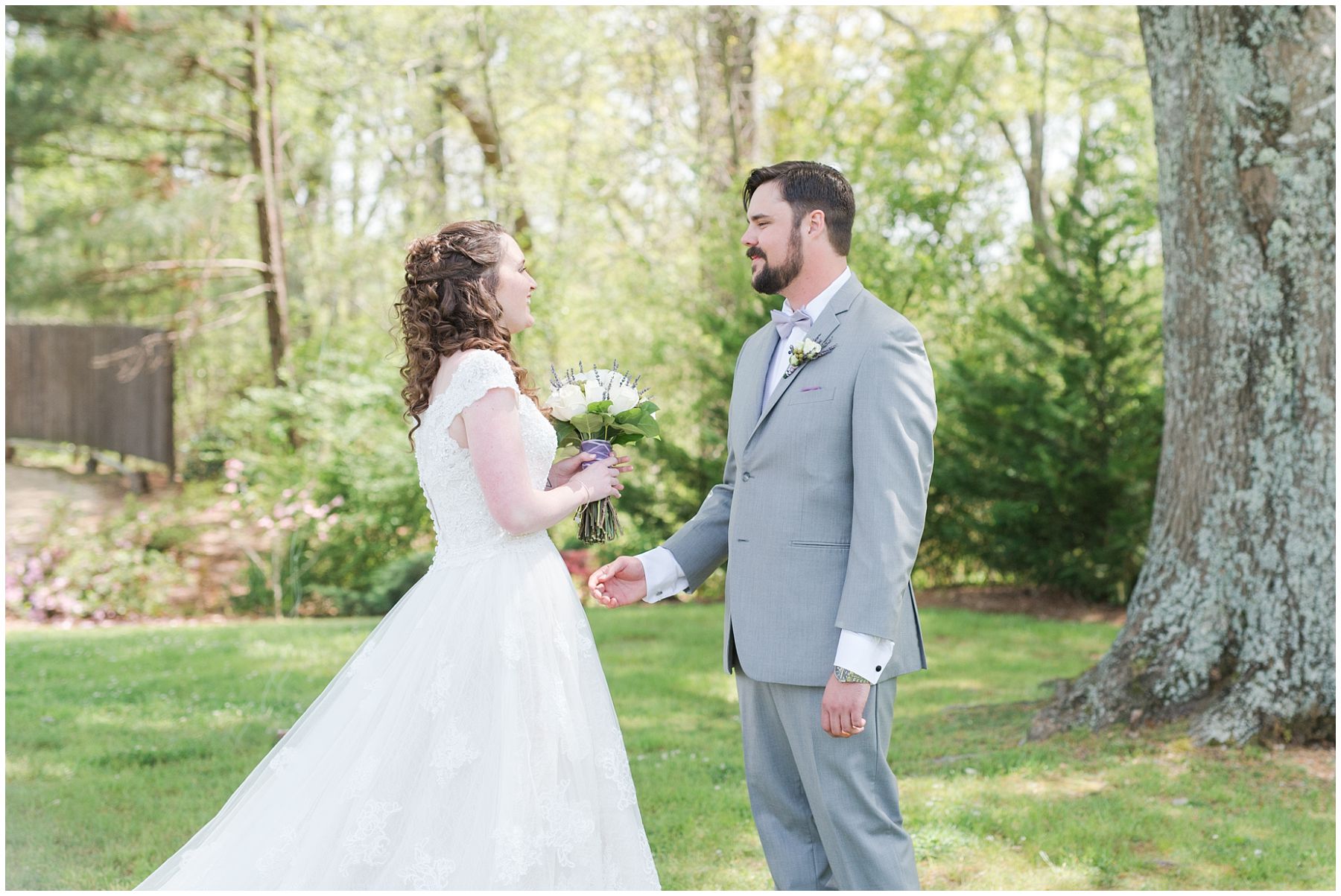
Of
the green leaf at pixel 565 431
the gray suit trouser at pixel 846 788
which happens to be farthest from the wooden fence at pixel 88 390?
the gray suit trouser at pixel 846 788

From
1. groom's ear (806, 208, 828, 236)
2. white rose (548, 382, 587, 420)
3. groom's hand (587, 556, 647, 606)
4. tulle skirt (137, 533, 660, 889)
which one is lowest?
tulle skirt (137, 533, 660, 889)

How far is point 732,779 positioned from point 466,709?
224 cm

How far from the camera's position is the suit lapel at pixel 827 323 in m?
2.83

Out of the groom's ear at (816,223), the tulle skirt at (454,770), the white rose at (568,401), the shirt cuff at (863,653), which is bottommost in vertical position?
the tulle skirt at (454,770)

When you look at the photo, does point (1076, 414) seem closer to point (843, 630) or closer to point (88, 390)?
point (843, 630)

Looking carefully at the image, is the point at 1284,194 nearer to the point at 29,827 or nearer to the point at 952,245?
the point at 29,827

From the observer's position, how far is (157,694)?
6.39 m

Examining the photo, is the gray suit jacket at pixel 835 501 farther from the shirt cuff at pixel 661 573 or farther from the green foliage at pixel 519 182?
the green foliage at pixel 519 182

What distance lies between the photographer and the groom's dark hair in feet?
9.23

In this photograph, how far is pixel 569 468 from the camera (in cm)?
342

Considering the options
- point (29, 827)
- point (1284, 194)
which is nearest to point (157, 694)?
point (29, 827)

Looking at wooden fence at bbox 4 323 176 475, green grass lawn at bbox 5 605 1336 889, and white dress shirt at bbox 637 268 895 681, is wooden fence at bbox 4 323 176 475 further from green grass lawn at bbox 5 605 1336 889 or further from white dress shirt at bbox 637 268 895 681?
white dress shirt at bbox 637 268 895 681

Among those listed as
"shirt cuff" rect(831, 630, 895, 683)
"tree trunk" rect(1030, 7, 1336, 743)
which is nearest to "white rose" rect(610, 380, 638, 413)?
"shirt cuff" rect(831, 630, 895, 683)

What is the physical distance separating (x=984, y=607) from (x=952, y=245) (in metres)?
3.94
